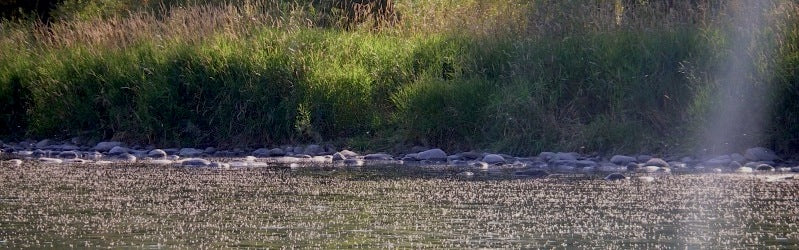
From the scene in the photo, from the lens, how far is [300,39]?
12516 mm

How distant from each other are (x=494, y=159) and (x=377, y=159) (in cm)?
124

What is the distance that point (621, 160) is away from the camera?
31.5 ft

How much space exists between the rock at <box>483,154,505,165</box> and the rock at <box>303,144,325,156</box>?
6.30 ft

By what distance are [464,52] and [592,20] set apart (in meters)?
1.35

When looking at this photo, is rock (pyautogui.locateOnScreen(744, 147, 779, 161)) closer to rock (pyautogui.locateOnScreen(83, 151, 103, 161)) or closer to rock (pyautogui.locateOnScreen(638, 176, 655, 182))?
rock (pyautogui.locateOnScreen(638, 176, 655, 182))

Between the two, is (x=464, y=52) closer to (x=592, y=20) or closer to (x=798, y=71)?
(x=592, y=20)

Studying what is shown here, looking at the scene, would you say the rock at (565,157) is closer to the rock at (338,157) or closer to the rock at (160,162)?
the rock at (338,157)

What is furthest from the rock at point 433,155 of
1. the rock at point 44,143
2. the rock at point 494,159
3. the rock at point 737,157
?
the rock at point 44,143

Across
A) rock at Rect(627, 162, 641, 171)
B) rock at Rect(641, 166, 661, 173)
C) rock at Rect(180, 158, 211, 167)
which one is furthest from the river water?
rock at Rect(180, 158, 211, 167)

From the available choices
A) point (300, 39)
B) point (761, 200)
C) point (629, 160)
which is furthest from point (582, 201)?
point (300, 39)

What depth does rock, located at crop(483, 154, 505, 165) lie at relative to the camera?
9.84 meters

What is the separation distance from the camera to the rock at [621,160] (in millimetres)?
9541

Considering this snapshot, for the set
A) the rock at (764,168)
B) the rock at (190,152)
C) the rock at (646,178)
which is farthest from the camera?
the rock at (190,152)

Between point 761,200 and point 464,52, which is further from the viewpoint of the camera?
point 464,52
